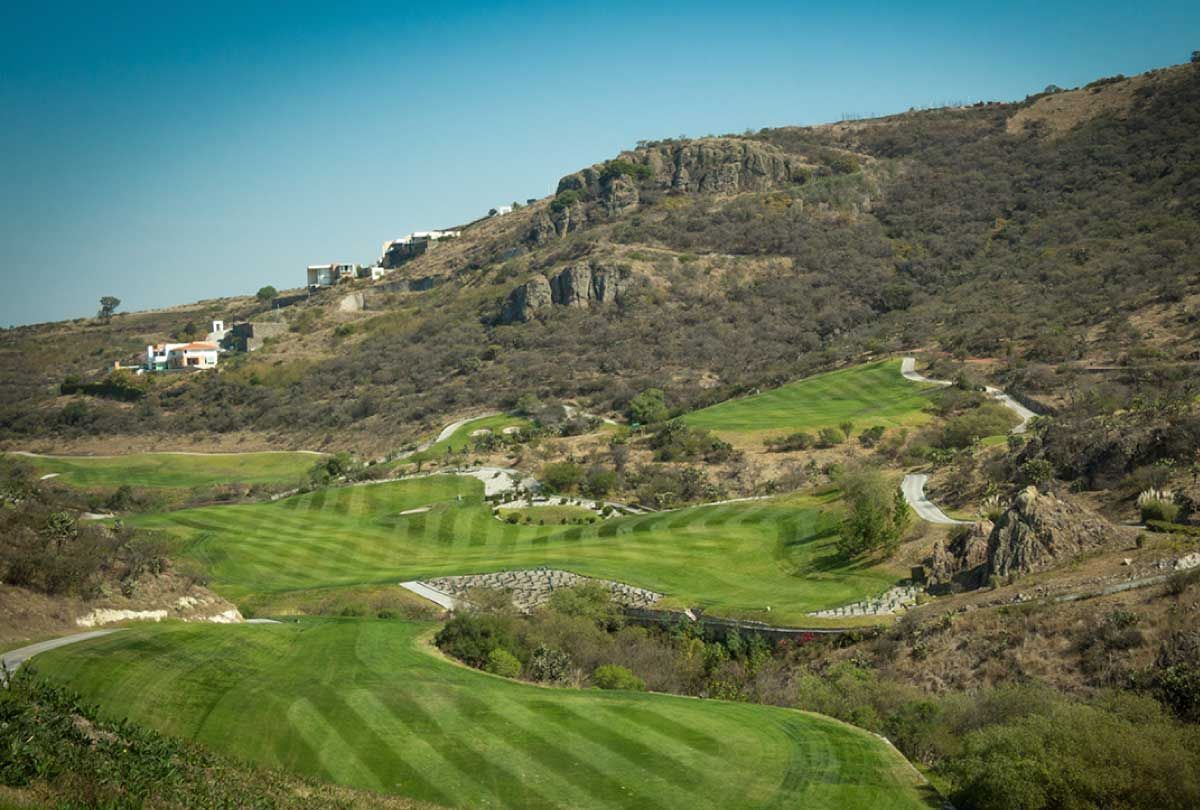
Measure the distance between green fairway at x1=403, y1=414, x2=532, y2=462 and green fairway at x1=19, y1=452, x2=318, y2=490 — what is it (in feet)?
33.0

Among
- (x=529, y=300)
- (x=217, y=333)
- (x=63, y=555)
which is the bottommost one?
(x=63, y=555)

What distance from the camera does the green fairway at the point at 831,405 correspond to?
207ft

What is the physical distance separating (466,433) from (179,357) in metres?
53.9

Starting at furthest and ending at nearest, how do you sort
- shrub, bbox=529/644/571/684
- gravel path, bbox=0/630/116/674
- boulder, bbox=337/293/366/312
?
boulder, bbox=337/293/366/312
shrub, bbox=529/644/571/684
gravel path, bbox=0/630/116/674

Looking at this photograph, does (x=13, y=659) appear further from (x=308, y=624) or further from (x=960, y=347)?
(x=960, y=347)

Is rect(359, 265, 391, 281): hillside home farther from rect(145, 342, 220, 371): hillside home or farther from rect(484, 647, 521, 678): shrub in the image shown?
rect(484, 647, 521, 678): shrub

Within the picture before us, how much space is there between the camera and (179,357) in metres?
113

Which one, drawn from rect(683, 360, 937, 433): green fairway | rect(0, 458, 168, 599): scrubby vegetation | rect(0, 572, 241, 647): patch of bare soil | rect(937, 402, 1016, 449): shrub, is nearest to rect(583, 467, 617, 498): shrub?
rect(683, 360, 937, 433): green fairway

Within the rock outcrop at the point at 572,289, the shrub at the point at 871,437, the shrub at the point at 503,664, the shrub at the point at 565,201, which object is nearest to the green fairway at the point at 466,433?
the rock outcrop at the point at 572,289

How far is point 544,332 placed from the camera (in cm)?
10019

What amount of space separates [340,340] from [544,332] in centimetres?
2753

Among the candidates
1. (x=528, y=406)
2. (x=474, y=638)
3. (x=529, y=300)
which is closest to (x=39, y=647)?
(x=474, y=638)

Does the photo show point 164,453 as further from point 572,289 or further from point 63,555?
point 63,555

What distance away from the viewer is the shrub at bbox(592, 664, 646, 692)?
78.6 feet
